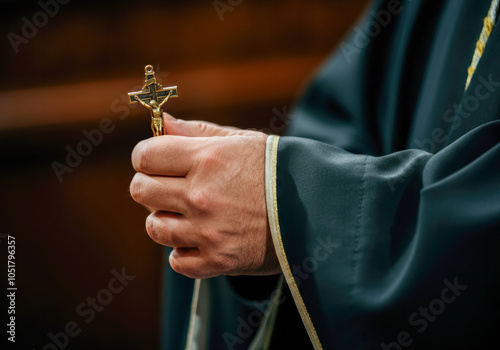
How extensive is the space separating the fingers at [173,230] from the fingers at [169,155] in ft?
0.23

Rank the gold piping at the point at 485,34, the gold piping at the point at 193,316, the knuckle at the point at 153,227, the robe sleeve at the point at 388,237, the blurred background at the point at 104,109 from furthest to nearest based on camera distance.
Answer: the blurred background at the point at 104,109 → the gold piping at the point at 193,316 → the gold piping at the point at 485,34 → the knuckle at the point at 153,227 → the robe sleeve at the point at 388,237

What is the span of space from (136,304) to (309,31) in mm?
1392

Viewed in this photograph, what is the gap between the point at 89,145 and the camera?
2172 millimetres

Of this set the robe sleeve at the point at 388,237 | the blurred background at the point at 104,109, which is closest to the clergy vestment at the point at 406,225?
the robe sleeve at the point at 388,237

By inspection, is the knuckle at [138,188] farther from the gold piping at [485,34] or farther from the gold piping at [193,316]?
the gold piping at [485,34]

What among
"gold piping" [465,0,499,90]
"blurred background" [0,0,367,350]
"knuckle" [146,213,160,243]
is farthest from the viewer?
"blurred background" [0,0,367,350]

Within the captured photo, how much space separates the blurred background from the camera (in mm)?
2129

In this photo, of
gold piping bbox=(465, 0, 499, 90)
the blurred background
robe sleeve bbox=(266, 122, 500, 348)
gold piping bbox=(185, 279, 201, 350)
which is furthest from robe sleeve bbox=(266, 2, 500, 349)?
the blurred background

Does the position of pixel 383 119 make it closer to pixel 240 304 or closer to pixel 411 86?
pixel 411 86

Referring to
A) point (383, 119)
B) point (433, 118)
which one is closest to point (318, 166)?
point (433, 118)

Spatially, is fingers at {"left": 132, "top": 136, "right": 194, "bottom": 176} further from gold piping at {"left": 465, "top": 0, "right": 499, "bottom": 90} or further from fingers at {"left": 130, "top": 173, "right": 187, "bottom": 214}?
gold piping at {"left": 465, "top": 0, "right": 499, "bottom": 90}

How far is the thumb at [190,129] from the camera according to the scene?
816mm

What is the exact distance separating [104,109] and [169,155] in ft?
4.97

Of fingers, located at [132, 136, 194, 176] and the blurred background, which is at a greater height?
the blurred background
